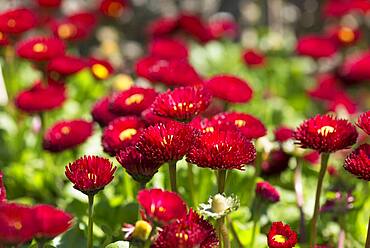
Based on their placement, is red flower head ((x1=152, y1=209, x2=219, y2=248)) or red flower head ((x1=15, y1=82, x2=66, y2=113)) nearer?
red flower head ((x1=152, y1=209, x2=219, y2=248))

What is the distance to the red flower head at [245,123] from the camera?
1991mm

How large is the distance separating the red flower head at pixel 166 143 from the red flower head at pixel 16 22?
150 cm

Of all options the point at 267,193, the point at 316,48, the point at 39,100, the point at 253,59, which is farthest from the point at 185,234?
the point at 316,48

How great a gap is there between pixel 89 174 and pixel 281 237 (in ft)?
1.44

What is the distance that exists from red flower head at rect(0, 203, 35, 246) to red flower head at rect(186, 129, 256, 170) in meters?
0.43

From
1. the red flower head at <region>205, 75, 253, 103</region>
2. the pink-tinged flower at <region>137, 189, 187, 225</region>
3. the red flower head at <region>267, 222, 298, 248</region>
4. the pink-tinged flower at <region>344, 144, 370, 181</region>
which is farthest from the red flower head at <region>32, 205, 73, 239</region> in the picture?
the red flower head at <region>205, 75, 253, 103</region>

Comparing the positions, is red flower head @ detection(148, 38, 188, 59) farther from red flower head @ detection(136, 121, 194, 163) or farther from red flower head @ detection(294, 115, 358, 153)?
red flower head @ detection(136, 121, 194, 163)

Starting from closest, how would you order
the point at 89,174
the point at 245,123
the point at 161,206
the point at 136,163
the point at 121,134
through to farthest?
the point at 161,206 < the point at 89,174 < the point at 136,163 < the point at 121,134 < the point at 245,123

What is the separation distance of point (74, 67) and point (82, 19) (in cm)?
102

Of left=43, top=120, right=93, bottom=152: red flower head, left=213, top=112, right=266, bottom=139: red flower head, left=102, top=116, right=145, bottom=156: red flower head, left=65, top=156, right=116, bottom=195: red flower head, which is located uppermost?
left=65, top=156, right=116, bottom=195: red flower head

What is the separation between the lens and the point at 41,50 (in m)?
2.85

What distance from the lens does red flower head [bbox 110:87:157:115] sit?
2064 mm

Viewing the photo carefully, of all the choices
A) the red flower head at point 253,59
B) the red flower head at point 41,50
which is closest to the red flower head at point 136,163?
the red flower head at point 41,50

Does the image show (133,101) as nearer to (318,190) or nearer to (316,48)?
(318,190)
